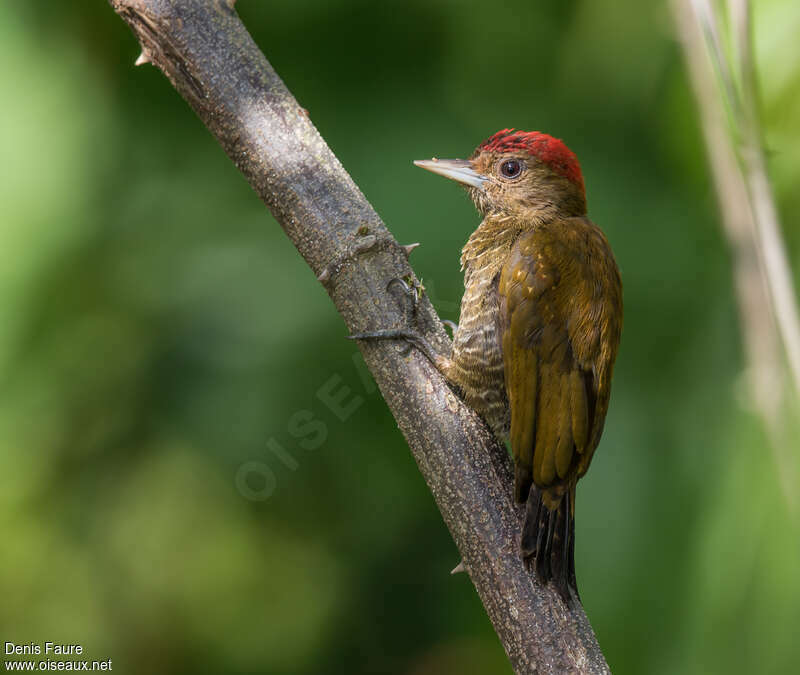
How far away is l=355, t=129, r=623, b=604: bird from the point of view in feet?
5.48

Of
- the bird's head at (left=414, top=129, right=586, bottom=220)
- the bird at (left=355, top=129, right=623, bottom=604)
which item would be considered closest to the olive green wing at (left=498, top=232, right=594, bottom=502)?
the bird at (left=355, top=129, right=623, bottom=604)

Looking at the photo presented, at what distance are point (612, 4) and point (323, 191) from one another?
1611mm

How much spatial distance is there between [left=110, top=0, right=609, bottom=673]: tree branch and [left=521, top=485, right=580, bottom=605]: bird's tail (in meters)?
0.05

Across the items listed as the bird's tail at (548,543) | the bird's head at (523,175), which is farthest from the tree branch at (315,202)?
the bird's head at (523,175)

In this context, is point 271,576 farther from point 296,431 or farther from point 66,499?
point 66,499

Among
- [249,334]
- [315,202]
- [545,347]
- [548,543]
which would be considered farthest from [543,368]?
[249,334]

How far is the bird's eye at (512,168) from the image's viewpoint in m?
2.24

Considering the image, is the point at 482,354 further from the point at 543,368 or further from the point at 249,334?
the point at 249,334

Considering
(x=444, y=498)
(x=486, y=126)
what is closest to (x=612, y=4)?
(x=486, y=126)

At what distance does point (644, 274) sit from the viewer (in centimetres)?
256

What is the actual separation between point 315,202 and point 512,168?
0.76 meters

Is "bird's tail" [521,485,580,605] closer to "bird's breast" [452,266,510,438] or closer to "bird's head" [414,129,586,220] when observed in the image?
"bird's breast" [452,266,510,438]

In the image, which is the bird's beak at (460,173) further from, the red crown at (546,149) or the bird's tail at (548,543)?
the bird's tail at (548,543)

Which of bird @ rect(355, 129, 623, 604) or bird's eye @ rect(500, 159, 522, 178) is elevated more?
bird's eye @ rect(500, 159, 522, 178)
